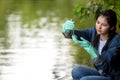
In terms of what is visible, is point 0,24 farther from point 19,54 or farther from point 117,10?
point 117,10

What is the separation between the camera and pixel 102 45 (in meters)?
6.21

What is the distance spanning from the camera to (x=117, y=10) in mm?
7961

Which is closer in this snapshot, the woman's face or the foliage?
the woman's face

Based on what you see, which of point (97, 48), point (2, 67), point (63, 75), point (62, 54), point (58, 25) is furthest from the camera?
point (58, 25)

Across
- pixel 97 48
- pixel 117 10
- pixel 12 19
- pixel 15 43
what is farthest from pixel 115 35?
pixel 12 19

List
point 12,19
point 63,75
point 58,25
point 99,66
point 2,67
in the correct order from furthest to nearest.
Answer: point 12,19, point 58,25, point 2,67, point 63,75, point 99,66

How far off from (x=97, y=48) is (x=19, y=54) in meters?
6.18

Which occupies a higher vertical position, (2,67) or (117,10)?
(117,10)

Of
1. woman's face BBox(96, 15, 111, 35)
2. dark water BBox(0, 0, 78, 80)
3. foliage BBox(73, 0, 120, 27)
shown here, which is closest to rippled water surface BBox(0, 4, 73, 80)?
Result: dark water BBox(0, 0, 78, 80)

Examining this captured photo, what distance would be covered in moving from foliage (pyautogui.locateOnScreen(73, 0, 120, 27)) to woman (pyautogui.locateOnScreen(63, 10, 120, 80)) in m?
1.30

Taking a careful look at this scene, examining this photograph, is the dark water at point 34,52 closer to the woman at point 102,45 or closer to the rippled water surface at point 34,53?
the rippled water surface at point 34,53

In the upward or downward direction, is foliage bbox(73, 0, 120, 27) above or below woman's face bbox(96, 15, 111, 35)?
above

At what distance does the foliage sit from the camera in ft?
25.6

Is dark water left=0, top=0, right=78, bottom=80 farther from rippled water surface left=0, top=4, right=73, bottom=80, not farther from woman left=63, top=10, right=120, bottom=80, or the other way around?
woman left=63, top=10, right=120, bottom=80
